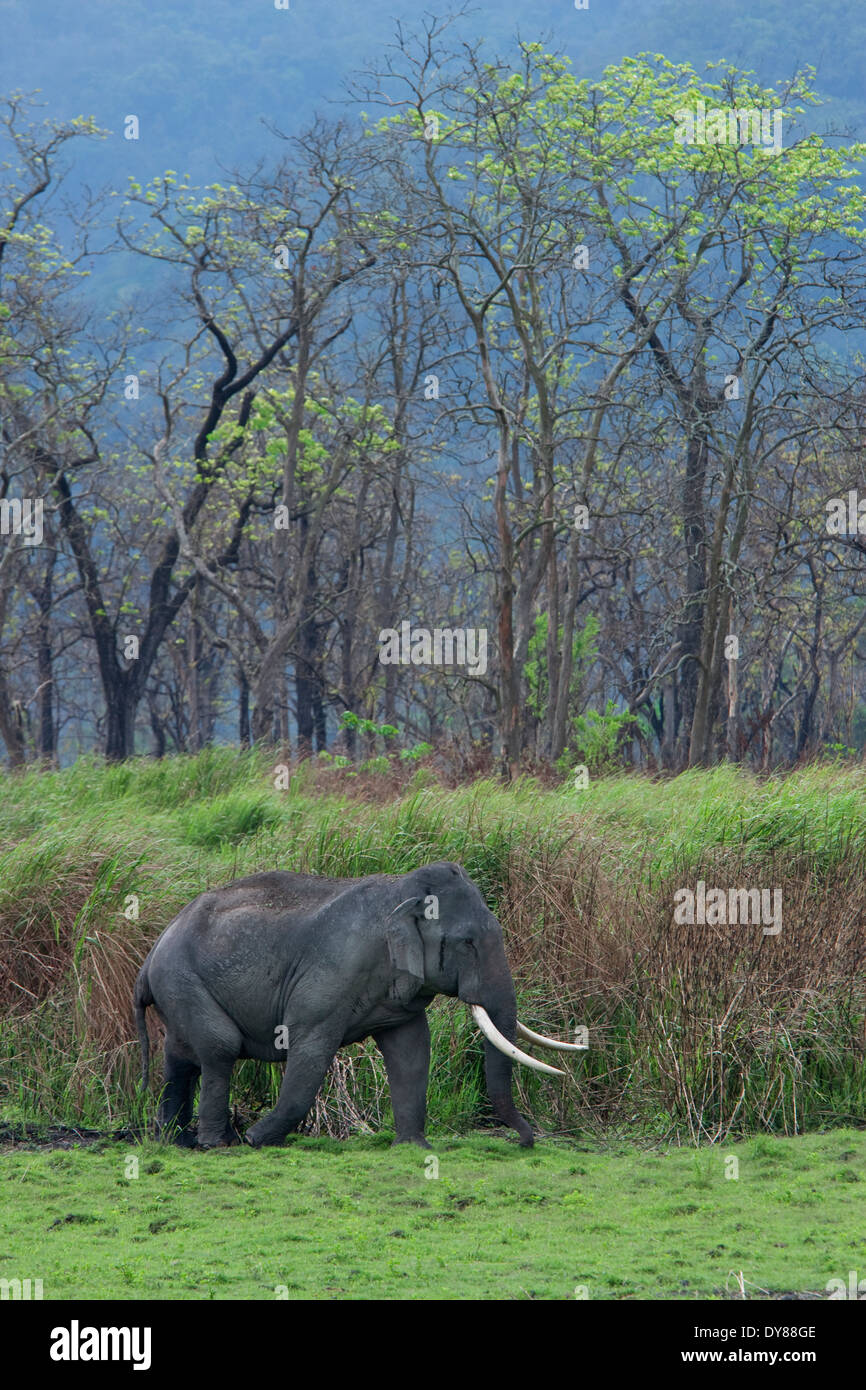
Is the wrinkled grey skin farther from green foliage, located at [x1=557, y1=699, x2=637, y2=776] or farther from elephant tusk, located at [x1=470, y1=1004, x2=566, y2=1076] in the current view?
green foliage, located at [x1=557, y1=699, x2=637, y2=776]

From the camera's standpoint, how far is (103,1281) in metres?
5.09

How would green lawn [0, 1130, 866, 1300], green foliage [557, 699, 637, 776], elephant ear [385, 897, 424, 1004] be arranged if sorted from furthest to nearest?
1. green foliage [557, 699, 637, 776]
2. elephant ear [385, 897, 424, 1004]
3. green lawn [0, 1130, 866, 1300]

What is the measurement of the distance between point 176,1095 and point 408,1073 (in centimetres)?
119

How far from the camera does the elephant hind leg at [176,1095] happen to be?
7.47 m

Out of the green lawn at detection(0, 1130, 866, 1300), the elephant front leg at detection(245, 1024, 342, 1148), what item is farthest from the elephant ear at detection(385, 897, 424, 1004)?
the green lawn at detection(0, 1130, 866, 1300)

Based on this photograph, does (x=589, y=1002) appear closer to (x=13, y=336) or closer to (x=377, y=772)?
(x=377, y=772)

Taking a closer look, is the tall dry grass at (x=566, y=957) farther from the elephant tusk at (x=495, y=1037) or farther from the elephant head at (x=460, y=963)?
the elephant tusk at (x=495, y=1037)

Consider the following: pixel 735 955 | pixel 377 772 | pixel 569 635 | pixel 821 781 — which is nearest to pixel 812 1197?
pixel 735 955

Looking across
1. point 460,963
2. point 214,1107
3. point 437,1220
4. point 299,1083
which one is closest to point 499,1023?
point 460,963

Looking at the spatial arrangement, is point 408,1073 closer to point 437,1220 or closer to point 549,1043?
point 549,1043

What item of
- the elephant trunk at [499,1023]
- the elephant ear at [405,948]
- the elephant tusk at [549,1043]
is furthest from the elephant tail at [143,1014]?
the elephant tusk at [549,1043]

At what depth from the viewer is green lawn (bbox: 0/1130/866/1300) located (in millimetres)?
5195

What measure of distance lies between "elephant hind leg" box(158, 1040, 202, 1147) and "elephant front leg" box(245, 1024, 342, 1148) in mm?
522

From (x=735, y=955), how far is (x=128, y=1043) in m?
3.24
